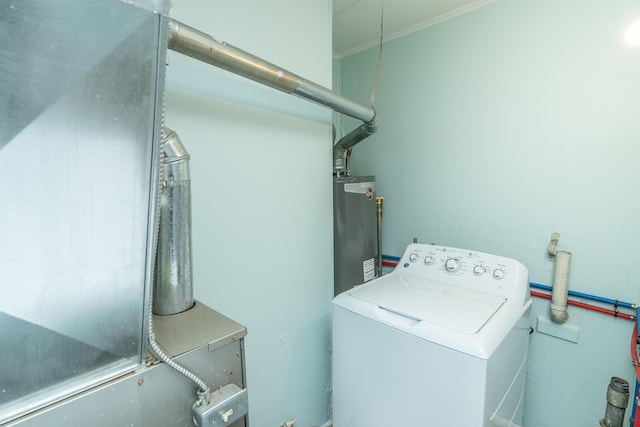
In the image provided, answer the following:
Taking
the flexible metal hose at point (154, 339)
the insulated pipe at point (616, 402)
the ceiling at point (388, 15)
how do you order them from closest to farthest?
1. the flexible metal hose at point (154, 339)
2. the insulated pipe at point (616, 402)
3. the ceiling at point (388, 15)

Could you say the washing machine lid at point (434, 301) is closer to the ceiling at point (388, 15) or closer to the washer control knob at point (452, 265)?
the washer control knob at point (452, 265)

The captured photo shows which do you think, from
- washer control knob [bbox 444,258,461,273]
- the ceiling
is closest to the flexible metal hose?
Answer: washer control knob [bbox 444,258,461,273]

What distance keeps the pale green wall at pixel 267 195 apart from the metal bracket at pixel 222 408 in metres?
0.53

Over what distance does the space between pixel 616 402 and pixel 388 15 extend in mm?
2191

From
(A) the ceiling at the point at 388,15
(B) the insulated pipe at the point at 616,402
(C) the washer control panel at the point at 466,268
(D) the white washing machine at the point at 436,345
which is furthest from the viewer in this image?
(A) the ceiling at the point at 388,15

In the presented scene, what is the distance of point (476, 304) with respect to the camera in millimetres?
1228

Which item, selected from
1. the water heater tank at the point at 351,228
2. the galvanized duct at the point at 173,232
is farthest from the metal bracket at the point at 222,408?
the water heater tank at the point at 351,228

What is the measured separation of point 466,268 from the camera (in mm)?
1459

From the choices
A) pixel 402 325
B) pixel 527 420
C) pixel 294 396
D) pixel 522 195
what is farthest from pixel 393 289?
pixel 527 420

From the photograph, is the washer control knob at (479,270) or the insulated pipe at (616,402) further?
the washer control knob at (479,270)

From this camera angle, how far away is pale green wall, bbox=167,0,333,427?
1.09m

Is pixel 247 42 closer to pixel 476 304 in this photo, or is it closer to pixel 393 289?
pixel 393 289

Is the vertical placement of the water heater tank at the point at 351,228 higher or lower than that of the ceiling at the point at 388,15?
lower

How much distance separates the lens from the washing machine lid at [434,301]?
1.10 meters
